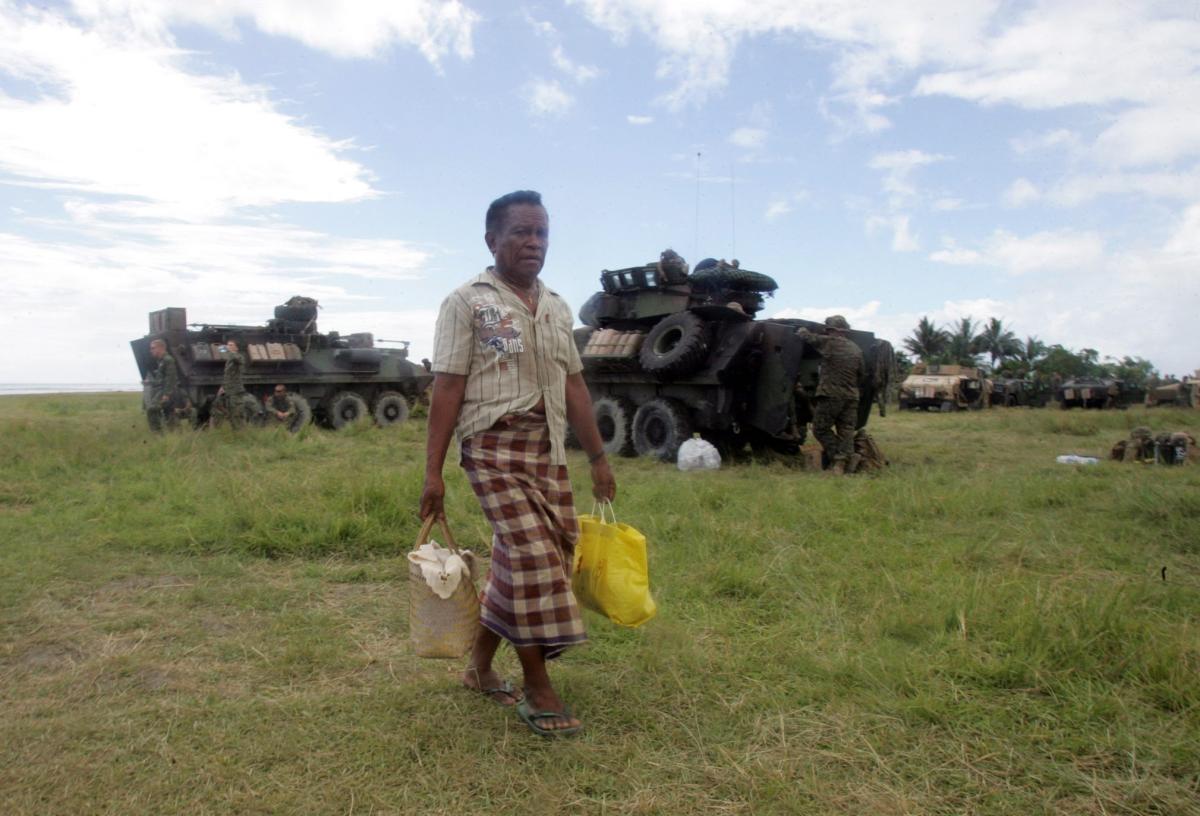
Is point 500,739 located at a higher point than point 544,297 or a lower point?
lower

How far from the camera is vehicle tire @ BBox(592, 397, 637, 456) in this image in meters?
11.5

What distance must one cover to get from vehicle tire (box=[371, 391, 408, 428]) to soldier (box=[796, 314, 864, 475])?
9.96 m

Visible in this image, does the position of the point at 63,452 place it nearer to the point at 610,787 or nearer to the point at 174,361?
the point at 174,361

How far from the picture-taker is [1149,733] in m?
2.74

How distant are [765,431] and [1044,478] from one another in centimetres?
298

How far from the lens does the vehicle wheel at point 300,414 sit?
15586mm

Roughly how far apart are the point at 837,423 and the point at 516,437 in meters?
7.24

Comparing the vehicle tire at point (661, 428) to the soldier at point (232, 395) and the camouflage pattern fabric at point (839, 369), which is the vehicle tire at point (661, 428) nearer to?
the camouflage pattern fabric at point (839, 369)

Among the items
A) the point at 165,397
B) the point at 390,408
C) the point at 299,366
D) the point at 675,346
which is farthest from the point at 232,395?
the point at 675,346

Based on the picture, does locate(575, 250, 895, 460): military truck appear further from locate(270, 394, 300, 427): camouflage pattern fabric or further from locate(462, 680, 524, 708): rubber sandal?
locate(462, 680, 524, 708): rubber sandal

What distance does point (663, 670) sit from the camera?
3398mm

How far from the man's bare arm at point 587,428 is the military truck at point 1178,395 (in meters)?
25.7

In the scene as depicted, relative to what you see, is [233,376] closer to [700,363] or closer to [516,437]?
[700,363]

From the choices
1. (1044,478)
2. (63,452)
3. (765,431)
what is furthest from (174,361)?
(1044,478)
